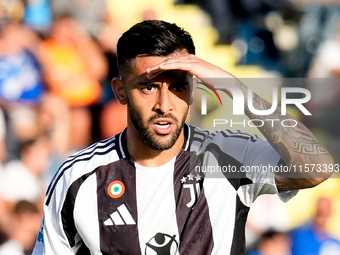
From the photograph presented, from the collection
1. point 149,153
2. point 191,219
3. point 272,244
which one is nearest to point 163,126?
point 149,153

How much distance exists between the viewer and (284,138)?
1.84 meters

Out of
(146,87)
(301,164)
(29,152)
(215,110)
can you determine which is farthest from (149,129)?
(29,152)

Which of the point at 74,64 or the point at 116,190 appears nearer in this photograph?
the point at 116,190

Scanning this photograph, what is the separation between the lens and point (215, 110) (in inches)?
162

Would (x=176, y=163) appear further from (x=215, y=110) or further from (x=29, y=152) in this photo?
Answer: (x=29, y=152)

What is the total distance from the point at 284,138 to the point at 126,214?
0.75m

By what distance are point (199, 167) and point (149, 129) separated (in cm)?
28

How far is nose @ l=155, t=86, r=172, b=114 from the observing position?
1869mm

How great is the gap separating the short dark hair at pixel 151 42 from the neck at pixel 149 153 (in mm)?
330

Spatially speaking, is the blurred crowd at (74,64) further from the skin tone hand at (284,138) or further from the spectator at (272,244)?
the skin tone hand at (284,138)

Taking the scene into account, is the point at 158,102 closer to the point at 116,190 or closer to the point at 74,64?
the point at 116,190

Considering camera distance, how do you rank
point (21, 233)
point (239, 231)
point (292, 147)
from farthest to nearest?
point (21, 233) → point (239, 231) → point (292, 147)

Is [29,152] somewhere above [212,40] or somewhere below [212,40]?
below

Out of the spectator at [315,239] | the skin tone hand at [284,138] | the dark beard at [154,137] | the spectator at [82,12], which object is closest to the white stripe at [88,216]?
the dark beard at [154,137]
